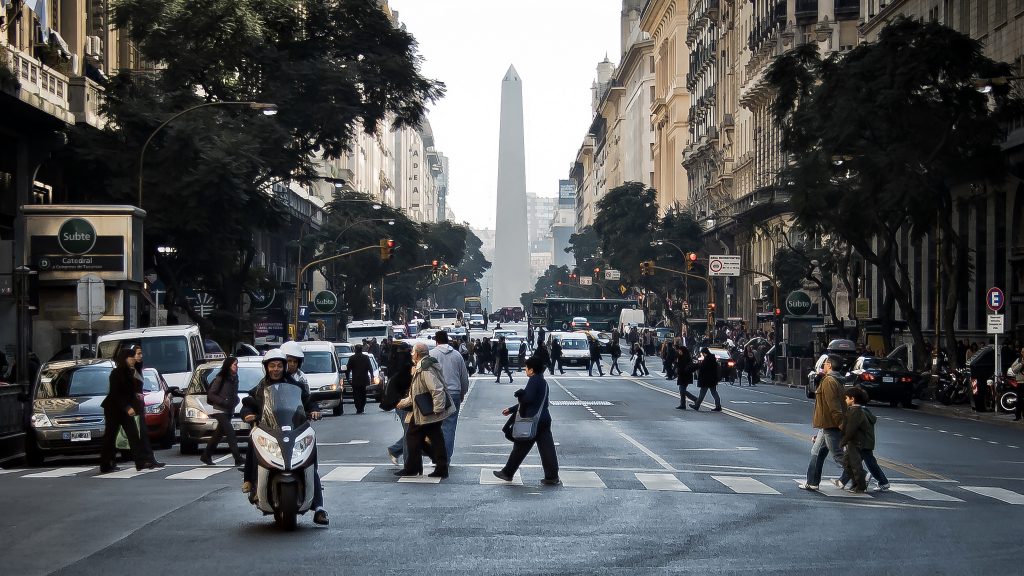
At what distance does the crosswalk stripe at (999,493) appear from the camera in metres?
18.1

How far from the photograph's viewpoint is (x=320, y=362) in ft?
128

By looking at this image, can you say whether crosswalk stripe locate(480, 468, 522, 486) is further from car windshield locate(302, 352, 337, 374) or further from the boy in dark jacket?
car windshield locate(302, 352, 337, 374)

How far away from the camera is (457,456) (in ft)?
77.6

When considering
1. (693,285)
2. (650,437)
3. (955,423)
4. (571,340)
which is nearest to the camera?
(650,437)

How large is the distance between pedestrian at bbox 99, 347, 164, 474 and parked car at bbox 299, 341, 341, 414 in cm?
1487

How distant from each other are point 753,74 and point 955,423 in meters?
57.0

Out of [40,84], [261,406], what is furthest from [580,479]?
[40,84]

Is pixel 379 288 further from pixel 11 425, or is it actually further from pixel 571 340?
pixel 11 425

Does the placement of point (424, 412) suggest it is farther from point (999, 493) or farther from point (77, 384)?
point (77, 384)

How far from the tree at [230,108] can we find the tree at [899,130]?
1164 cm

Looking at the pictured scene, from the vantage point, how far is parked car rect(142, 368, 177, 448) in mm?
26172

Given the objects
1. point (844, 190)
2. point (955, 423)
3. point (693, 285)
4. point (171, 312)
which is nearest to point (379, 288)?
point (693, 285)

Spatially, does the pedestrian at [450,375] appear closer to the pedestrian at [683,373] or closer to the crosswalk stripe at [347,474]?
the crosswalk stripe at [347,474]

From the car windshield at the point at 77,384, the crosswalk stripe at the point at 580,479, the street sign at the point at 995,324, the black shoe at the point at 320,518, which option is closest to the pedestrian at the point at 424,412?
the crosswalk stripe at the point at 580,479
